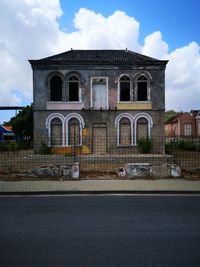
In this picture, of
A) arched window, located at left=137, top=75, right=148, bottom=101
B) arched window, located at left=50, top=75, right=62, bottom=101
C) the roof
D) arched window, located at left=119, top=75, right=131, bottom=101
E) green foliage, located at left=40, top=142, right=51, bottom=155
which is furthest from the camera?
arched window, located at left=137, top=75, right=148, bottom=101

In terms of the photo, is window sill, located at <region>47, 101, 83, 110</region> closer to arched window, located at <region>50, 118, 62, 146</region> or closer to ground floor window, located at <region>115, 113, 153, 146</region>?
arched window, located at <region>50, 118, 62, 146</region>

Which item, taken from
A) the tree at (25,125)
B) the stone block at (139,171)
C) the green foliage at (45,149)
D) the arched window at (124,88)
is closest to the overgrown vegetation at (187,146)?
the arched window at (124,88)

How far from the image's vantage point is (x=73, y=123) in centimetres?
3131

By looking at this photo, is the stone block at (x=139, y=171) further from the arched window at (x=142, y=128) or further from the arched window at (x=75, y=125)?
the arched window at (x=142, y=128)

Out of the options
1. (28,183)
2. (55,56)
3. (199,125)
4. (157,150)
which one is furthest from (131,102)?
(199,125)

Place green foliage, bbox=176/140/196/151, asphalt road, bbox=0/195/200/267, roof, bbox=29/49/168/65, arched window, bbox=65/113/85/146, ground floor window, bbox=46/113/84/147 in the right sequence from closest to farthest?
asphalt road, bbox=0/195/200/267
green foliage, bbox=176/140/196/151
roof, bbox=29/49/168/65
ground floor window, bbox=46/113/84/147
arched window, bbox=65/113/85/146

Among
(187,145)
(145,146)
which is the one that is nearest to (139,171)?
(145,146)

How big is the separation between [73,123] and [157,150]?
756cm

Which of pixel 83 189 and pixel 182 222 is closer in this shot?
pixel 182 222

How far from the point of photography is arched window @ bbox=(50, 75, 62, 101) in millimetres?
31328

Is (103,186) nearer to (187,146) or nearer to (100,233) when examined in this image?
(100,233)

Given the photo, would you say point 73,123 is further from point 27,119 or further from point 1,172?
point 27,119

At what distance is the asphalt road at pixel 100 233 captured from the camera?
547 cm

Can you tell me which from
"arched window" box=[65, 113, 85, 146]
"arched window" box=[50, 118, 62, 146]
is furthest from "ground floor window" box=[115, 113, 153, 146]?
"arched window" box=[50, 118, 62, 146]
